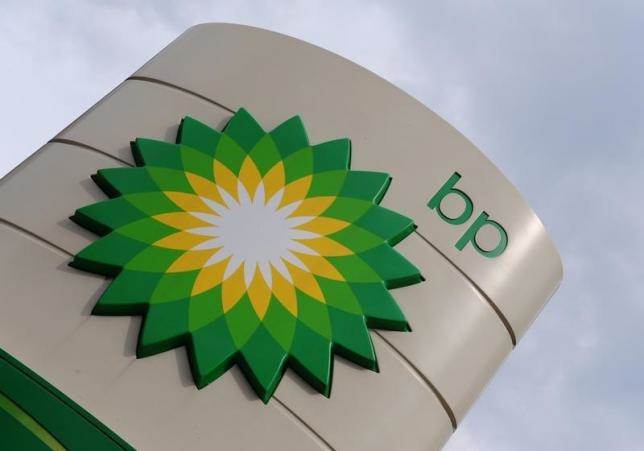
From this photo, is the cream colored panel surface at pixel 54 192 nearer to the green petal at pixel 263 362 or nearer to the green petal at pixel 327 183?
the green petal at pixel 263 362

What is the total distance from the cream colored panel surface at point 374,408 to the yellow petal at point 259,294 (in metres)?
0.56

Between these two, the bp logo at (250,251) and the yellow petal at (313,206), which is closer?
the bp logo at (250,251)

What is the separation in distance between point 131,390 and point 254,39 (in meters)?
4.47

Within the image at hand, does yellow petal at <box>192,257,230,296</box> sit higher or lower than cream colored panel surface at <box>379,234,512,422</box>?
lower

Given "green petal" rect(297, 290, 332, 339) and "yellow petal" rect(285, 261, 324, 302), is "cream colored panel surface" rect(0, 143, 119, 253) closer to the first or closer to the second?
"yellow petal" rect(285, 261, 324, 302)

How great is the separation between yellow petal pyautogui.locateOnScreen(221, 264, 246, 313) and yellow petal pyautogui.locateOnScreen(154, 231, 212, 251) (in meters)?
0.44

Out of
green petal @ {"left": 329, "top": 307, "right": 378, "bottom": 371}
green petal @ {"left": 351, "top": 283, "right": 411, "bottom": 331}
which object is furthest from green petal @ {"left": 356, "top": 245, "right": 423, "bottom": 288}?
green petal @ {"left": 329, "top": 307, "right": 378, "bottom": 371}

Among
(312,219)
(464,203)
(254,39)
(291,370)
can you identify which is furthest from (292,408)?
(254,39)

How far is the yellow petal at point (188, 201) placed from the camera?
773cm

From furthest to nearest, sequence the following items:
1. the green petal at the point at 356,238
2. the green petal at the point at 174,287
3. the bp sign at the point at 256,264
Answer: the green petal at the point at 356,238, the green petal at the point at 174,287, the bp sign at the point at 256,264

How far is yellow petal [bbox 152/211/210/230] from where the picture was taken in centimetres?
756

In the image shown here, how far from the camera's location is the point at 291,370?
6.99 meters

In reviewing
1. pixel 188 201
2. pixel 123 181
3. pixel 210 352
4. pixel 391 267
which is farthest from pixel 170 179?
pixel 391 267

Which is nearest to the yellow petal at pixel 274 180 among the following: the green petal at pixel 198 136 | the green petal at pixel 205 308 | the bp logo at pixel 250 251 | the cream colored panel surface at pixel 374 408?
the bp logo at pixel 250 251
